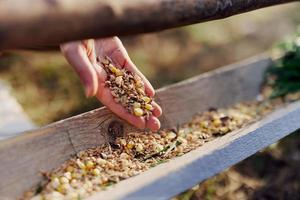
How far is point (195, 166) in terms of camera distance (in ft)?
5.33

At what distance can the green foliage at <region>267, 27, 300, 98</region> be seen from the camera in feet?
9.28

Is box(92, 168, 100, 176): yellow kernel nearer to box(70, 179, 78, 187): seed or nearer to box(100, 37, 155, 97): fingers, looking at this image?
box(70, 179, 78, 187): seed

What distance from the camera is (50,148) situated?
6.23 feet

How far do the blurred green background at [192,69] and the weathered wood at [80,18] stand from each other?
0.89 meters

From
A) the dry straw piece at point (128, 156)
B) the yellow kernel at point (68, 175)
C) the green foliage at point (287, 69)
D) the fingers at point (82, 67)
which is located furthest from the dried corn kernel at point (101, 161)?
the green foliage at point (287, 69)

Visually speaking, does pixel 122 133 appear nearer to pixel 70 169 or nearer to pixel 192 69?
pixel 70 169

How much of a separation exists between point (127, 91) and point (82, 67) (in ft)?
1.56

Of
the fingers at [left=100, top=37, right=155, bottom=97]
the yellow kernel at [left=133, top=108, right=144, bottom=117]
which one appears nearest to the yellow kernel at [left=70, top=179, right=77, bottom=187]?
the yellow kernel at [left=133, top=108, right=144, bottom=117]

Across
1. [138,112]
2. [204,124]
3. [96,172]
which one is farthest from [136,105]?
[204,124]

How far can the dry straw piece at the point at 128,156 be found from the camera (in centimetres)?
173

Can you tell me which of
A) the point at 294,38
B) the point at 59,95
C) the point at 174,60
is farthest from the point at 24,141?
the point at 174,60

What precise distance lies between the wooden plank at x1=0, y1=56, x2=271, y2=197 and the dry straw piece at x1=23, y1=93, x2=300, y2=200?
0.12ft

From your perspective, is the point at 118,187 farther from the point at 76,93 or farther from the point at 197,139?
the point at 76,93

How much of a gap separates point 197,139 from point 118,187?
65cm
